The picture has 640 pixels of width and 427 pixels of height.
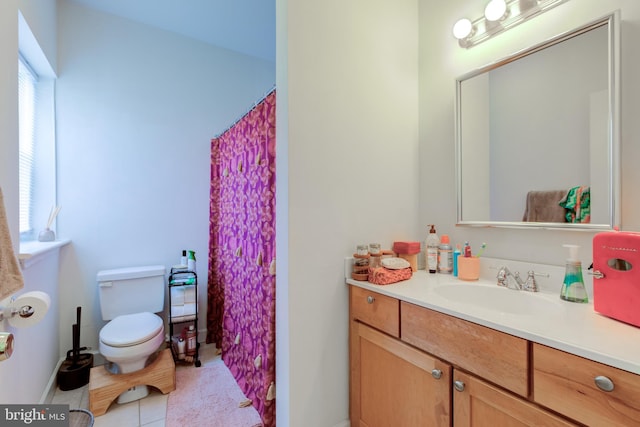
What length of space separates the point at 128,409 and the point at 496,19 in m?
2.93

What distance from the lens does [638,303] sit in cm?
80

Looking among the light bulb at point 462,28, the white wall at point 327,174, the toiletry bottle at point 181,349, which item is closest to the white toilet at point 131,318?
the toiletry bottle at point 181,349

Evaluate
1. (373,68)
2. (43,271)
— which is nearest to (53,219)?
(43,271)

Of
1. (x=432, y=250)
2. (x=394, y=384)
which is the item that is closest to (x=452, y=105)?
(x=432, y=250)

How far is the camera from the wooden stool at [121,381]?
166cm

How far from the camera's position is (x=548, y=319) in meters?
0.90

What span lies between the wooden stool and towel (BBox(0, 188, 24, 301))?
1168 millimetres

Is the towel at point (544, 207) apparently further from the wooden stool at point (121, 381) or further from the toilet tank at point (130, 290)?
the toilet tank at point (130, 290)

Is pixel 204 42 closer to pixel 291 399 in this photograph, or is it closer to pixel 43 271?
pixel 43 271

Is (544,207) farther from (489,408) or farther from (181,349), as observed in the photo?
(181,349)

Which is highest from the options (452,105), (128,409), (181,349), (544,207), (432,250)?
(452,105)

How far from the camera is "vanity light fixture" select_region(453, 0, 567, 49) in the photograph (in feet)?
4.04

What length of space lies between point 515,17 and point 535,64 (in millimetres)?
246

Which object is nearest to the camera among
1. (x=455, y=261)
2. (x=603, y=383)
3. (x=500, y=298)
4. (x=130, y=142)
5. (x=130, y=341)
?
(x=603, y=383)
